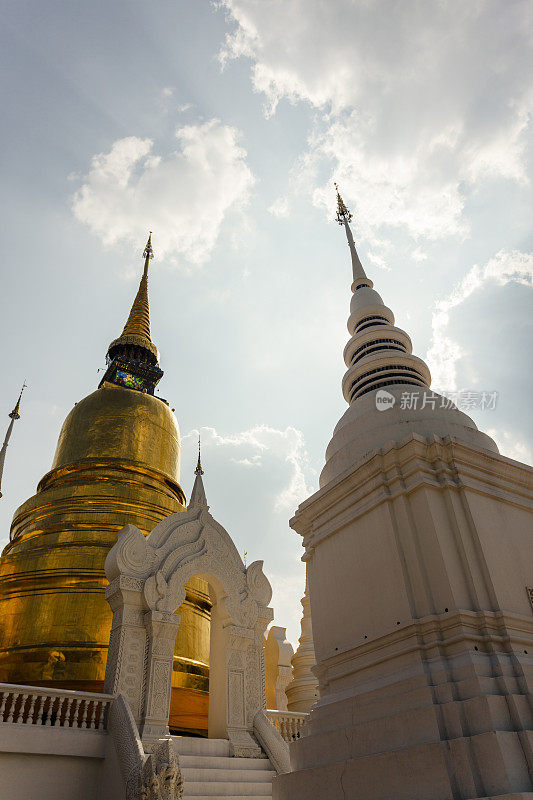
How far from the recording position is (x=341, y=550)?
327 inches

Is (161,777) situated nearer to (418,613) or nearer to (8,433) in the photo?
(418,613)

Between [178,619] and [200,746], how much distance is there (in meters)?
2.12

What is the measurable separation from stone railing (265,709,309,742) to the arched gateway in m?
0.39

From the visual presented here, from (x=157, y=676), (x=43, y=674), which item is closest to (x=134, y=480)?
(x=43, y=674)

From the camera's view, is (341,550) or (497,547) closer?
(497,547)

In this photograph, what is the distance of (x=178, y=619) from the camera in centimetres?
1032

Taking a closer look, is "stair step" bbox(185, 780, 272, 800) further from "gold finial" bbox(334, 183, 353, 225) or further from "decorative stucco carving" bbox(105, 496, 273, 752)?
"gold finial" bbox(334, 183, 353, 225)

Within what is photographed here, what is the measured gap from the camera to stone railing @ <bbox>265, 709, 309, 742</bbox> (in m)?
10.9

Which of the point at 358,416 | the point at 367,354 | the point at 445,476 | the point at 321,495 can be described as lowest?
the point at 445,476

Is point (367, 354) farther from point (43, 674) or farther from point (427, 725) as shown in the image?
point (43, 674)

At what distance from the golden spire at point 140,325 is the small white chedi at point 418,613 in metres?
15.8

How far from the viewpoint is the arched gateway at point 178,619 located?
954 centimetres

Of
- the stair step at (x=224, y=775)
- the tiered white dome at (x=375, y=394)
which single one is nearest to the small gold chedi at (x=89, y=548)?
the stair step at (x=224, y=775)

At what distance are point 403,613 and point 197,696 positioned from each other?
7.83 metres
